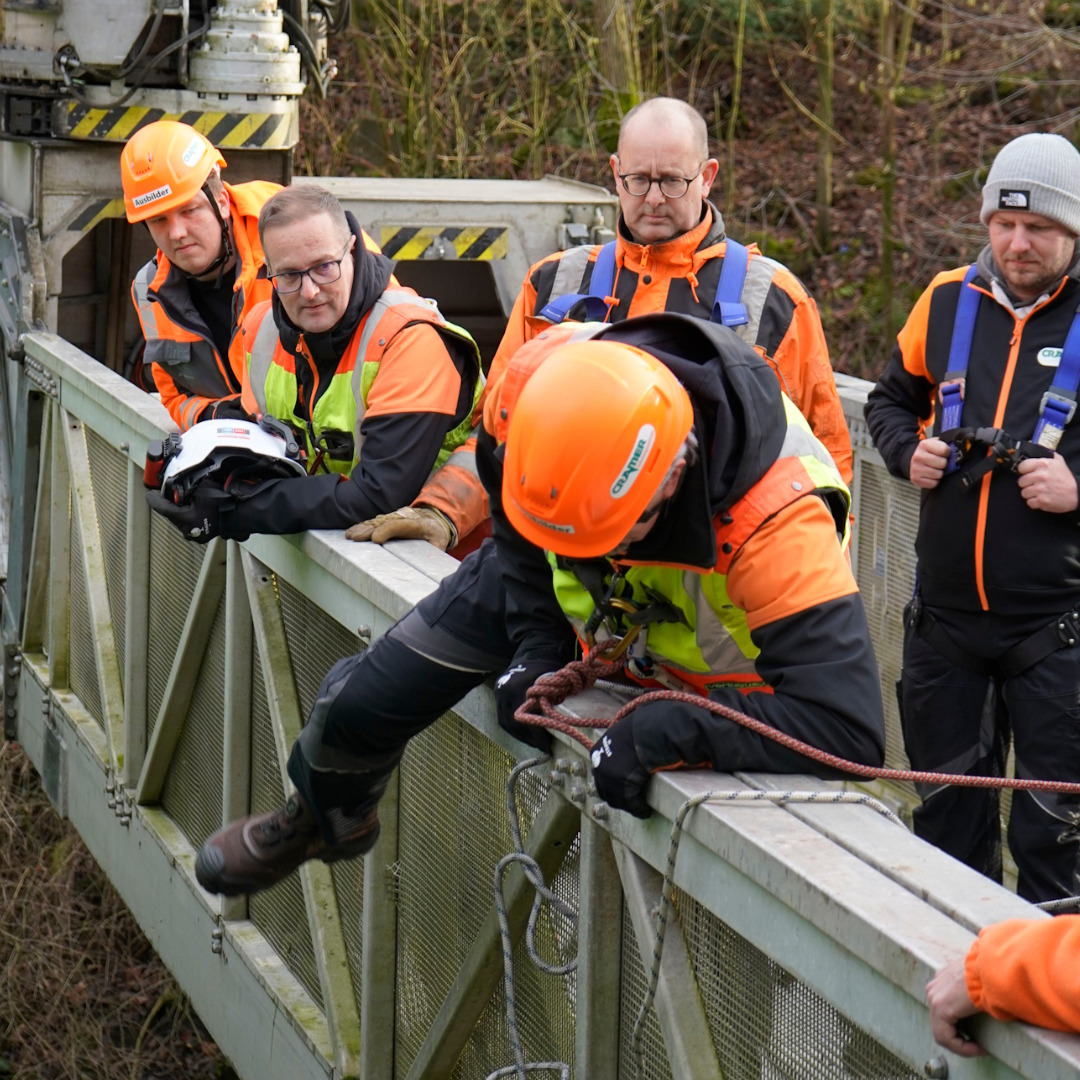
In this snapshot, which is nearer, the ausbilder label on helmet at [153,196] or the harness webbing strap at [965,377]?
the harness webbing strap at [965,377]

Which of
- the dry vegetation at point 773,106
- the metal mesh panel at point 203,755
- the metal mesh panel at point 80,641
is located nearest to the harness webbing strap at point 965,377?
the metal mesh panel at point 203,755

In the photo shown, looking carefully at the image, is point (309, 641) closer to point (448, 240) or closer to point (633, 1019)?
point (633, 1019)

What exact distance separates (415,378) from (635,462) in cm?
172

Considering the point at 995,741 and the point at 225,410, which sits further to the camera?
the point at 225,410

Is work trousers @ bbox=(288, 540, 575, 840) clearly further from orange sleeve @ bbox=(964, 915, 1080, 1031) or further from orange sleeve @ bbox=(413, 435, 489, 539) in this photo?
orange sleeve @ bbox=(964, 915, 1080, 1031)

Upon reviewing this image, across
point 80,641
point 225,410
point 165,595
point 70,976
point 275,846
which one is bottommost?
point 70,976

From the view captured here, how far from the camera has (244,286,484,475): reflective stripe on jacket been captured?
159 inches

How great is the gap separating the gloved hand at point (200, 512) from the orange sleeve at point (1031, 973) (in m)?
2.49

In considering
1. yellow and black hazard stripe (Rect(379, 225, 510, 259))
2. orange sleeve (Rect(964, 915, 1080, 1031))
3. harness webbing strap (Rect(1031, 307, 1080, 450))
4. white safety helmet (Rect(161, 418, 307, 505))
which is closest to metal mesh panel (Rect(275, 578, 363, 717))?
white safety helmet (Rect(161, 418, 307, 505))

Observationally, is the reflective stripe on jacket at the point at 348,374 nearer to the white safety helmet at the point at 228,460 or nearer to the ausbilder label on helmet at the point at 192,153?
the white safety helmet at the point at 228,460

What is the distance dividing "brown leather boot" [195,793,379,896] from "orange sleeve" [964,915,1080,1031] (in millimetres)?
1783

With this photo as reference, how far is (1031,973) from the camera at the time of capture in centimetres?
164

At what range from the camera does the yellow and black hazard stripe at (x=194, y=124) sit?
20.3 ft

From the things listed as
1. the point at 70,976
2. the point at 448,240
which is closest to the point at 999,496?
the point at 448,240
